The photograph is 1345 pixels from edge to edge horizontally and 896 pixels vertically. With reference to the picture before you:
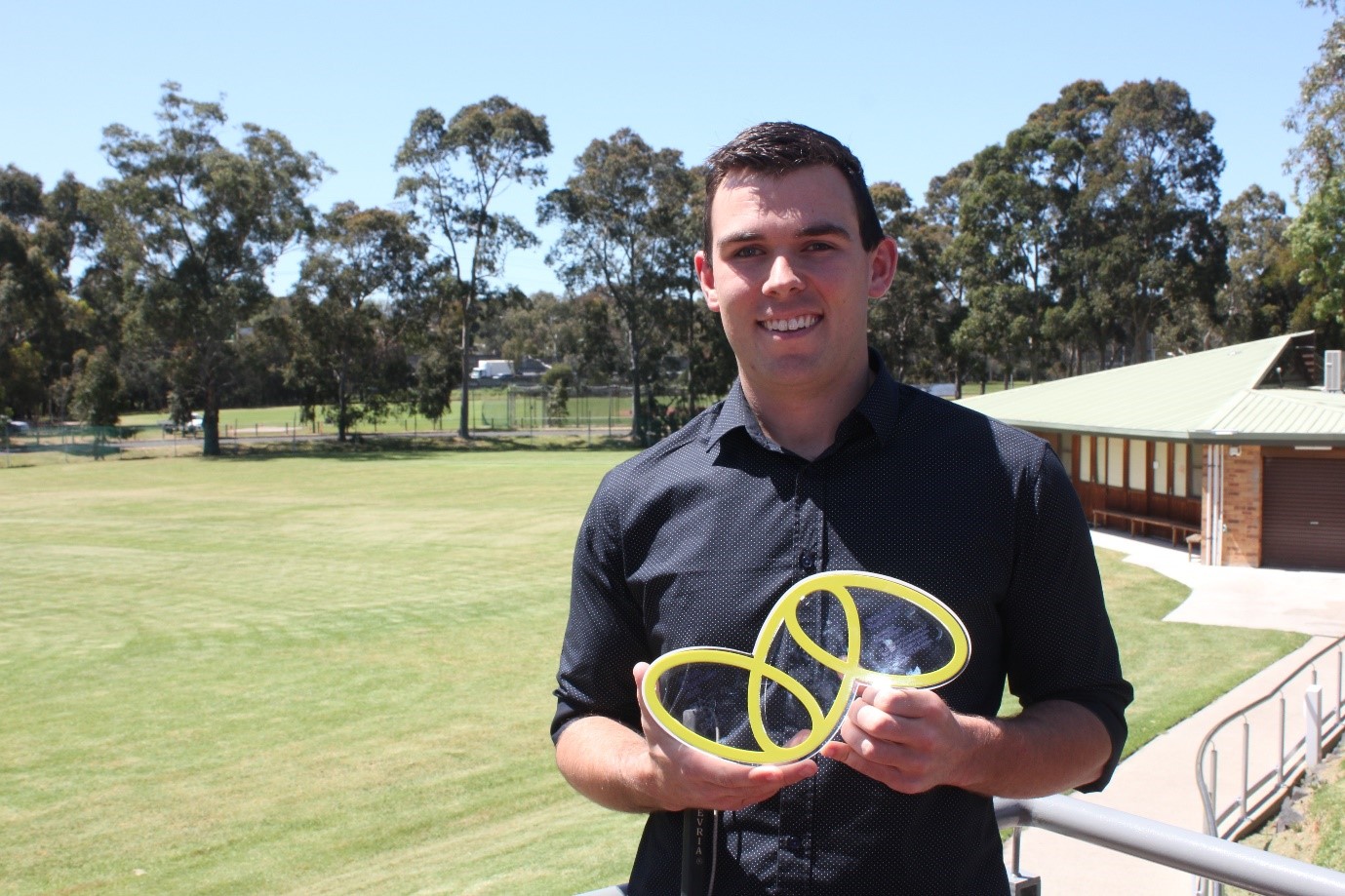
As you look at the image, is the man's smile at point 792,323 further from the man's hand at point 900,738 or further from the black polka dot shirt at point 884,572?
the man's hand at point 900,738

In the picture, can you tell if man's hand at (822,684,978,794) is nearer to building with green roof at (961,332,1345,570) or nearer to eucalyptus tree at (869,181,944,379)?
building with green roof at (961,332,1345,570)

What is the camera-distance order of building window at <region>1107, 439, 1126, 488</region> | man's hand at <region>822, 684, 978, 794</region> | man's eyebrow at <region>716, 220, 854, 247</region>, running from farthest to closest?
building window at <region>1107, 439, 1126, 488</region>, man's eyebrow at <region>716, 220, 854, 247</region>, man's hand at <region>822, 684, 978, 794</region>

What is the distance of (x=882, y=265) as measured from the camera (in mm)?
2186

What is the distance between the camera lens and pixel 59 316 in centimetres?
6531

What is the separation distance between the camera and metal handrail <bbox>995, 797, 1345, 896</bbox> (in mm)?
2150

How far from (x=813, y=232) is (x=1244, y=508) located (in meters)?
21.5

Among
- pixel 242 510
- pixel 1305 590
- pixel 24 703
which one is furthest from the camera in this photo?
pixel 242 510

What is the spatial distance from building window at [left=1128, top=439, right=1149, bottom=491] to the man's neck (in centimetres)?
2523

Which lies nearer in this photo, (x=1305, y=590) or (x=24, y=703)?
(x=24, y=703)

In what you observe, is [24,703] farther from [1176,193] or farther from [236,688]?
[1176,193]

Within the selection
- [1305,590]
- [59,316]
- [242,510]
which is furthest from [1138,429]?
[59,316]

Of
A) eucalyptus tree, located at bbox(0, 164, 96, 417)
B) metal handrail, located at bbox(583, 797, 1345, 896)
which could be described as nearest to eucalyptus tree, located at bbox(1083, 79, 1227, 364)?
Result: eucalyptus tree, located at bbox(0, 164, 96, 417)

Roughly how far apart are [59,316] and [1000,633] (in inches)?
2863

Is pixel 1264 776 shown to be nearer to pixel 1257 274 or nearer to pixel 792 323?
pixel 792 323
